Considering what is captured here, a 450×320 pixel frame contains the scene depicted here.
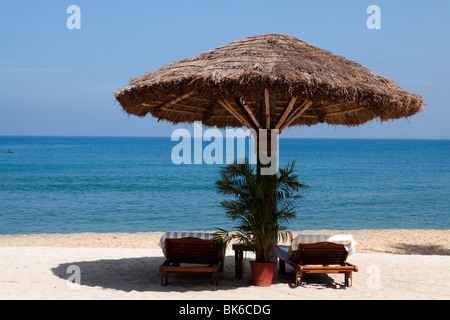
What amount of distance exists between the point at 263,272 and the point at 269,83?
227cm

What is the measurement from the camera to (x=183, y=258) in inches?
233

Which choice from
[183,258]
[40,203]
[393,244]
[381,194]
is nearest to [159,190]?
[40,203]

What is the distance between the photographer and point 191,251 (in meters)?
5.85

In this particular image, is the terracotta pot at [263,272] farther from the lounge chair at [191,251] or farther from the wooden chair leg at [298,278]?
the lounge chair at [191,251]

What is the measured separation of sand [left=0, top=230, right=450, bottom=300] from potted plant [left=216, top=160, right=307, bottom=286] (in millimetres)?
388

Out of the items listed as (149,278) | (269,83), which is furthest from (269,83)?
(149,278)

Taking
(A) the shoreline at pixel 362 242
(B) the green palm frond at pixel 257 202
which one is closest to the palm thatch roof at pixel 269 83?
(B) the green palm frond at pixel 257 202

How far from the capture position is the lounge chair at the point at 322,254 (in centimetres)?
577

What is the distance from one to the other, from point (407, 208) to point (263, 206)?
1691 centimetres

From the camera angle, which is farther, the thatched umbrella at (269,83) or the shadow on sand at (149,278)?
the shadow on sand at (149,278)

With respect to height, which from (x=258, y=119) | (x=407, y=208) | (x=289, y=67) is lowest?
(x=407, y=208)

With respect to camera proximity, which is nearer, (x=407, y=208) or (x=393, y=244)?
(x=393, y=244)

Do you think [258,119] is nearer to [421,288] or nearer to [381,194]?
[421,288]

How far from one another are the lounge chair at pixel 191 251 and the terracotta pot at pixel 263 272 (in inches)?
18.6
